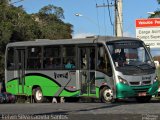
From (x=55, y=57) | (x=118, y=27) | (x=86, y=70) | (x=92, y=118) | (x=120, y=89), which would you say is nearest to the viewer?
(x=92, y=118)

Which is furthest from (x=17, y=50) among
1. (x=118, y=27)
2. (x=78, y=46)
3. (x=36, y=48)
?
(x=118, y=27)

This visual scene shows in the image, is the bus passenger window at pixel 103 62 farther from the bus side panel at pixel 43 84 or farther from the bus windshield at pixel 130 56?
the bus side panel at pixel 43 84

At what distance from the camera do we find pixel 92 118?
46.1ft

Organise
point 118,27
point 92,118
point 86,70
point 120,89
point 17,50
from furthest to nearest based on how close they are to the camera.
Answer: point 118,27, point 17,50, point 86,70, point 120,89, point 92,118

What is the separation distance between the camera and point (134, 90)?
21469 mm

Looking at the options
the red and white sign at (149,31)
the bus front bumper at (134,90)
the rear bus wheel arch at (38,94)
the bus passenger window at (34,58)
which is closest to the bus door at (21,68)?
the bus passenger window at (34,58)

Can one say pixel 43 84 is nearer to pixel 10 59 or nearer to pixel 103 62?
pixel 10 59

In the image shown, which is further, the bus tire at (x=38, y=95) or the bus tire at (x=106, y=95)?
the bus tire at (x=38, y=95)

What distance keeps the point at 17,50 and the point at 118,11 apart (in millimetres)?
9217

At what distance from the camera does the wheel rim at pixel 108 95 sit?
2183 cm

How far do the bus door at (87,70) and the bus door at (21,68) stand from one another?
4159 millimetres

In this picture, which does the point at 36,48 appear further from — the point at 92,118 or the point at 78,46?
the point at 92,118

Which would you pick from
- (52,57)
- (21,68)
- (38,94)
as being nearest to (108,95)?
(52,57)

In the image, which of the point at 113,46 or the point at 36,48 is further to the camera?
the point at 36,48
